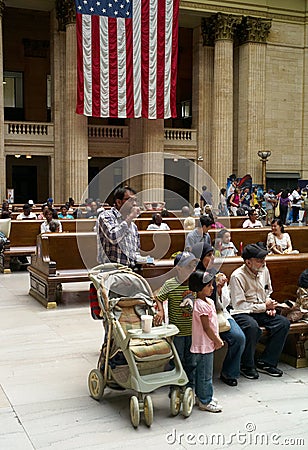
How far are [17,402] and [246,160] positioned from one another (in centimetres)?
2116

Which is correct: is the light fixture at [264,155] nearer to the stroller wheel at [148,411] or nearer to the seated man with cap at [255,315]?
the seated man with cap at [255,315]

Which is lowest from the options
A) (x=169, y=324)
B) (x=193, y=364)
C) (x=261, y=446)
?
(x=261, y=446)

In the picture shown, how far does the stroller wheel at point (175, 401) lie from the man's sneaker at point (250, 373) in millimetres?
1196

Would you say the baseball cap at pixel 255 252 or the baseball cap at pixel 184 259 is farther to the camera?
the baseball cap at pixel 255 252

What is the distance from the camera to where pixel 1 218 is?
511 inches

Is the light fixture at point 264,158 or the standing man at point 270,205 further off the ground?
the light fixture at point 264,158

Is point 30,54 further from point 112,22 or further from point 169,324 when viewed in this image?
point 169,324

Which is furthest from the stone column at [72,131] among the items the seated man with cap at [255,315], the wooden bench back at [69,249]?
the seated man with cap at [255,315]

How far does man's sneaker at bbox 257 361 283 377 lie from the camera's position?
5689 mm

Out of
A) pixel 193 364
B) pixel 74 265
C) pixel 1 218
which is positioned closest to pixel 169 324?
pixel 193 364

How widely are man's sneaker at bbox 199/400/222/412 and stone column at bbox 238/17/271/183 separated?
20.8 metres

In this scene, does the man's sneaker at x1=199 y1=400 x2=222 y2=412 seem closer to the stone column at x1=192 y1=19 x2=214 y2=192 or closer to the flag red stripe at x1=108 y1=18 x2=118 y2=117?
the flag red stripe at x1=108 y1=18 x2=118 y2=117

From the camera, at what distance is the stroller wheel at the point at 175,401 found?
4.59m

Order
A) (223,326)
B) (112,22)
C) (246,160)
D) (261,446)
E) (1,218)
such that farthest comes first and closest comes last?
(246,160) < (112,22) < (1,218) < (223,326) < (261,446)
